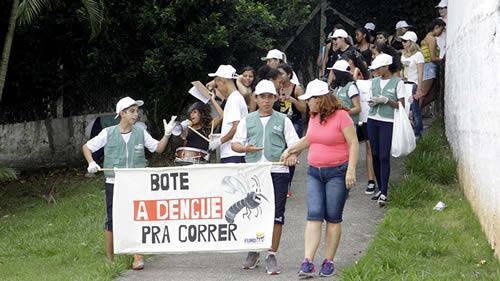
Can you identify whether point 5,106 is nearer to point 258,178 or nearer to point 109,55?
point 109,55

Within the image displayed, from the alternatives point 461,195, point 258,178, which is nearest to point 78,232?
point 258,178

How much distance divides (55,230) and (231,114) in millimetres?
3313

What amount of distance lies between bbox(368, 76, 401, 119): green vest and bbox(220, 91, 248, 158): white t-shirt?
183cm

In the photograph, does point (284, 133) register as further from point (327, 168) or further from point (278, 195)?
point (327, 168)

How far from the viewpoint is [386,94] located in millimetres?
10672

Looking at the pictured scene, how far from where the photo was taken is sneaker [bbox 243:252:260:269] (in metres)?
8.73

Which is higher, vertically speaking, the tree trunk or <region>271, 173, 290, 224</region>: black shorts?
the tree trunk

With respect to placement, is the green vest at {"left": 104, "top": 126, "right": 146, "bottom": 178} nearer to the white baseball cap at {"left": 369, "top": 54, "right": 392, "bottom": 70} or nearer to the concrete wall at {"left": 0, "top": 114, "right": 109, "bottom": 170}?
the white baseball cap at {"left": 369, "top": 54, "right": 392, "bottom": 70}

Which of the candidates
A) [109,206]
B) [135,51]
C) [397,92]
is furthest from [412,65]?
[109,206]

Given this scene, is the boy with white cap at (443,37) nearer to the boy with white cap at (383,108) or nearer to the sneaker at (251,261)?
the boy with white cap at (383,108)

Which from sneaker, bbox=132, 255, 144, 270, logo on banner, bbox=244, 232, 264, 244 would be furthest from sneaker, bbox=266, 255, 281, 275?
sneaker, bbox=132, 255, 144, 270

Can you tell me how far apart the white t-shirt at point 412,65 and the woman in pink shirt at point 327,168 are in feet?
18.6

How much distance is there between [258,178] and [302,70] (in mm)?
9898

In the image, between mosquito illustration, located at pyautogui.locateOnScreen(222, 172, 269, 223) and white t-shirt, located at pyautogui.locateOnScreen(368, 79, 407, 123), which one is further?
white t-shirt, located at pyautogui.locateOnScreen(368, 79, 407, 123)
